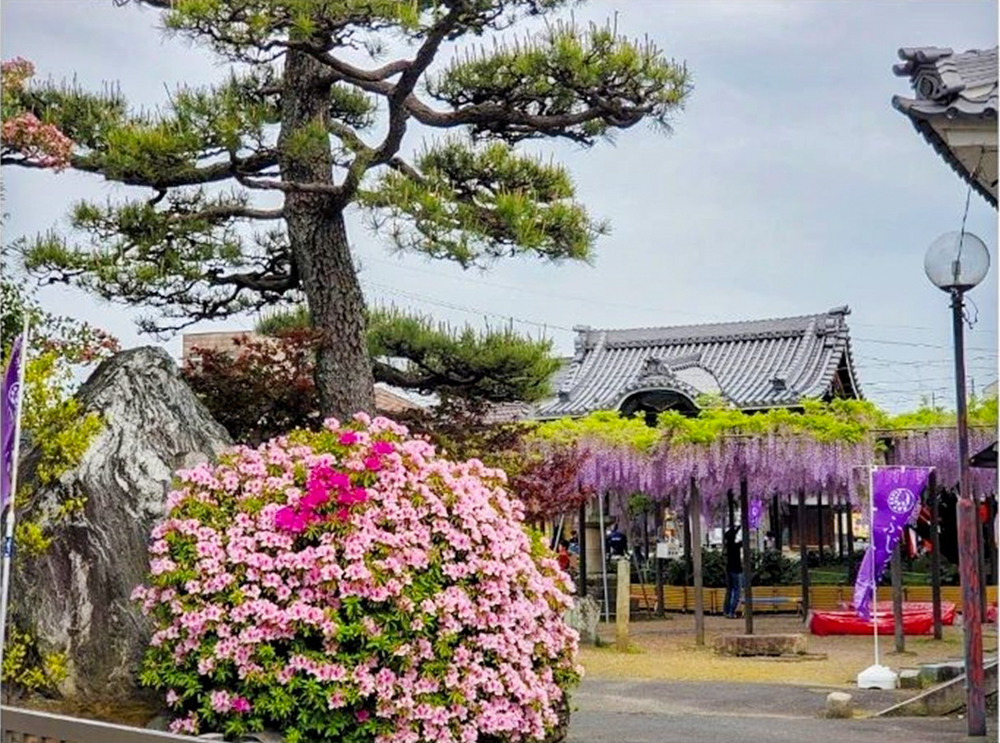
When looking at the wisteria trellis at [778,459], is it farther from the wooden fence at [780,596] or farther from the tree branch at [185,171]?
the tree branch at [185,171]

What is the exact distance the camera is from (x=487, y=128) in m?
6.10

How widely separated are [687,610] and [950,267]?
1013 cm

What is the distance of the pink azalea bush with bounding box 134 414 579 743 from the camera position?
4133 mm

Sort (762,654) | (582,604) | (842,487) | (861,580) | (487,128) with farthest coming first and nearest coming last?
(842,487) < (582,604) < (762,654) < (861,580) < (487,128)

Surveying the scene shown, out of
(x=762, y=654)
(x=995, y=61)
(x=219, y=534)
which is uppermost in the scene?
(x=995, y=61)

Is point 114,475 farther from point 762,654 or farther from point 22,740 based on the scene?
point 762,654

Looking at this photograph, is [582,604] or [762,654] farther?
[582,604]

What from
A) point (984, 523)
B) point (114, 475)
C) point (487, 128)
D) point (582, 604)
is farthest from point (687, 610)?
point (114, 475)

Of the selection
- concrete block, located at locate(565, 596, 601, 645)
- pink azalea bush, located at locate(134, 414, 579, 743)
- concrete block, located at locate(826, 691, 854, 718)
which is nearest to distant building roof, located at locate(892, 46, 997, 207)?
pink azalea bush, located at locate(134, 414, 579, 743)

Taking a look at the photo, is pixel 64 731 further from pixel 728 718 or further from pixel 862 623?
pixel 862 623

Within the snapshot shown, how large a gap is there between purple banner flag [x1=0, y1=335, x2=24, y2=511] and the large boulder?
42.8 inches

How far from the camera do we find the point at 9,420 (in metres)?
3.67

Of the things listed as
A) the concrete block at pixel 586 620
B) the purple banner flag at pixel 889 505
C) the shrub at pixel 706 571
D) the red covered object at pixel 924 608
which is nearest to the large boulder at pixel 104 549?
the purple banner flag at pixel 889 505

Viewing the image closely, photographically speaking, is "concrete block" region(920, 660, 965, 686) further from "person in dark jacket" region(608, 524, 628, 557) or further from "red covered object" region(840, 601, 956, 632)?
"person in dark jacket" region(608, 524, 628, 557)
